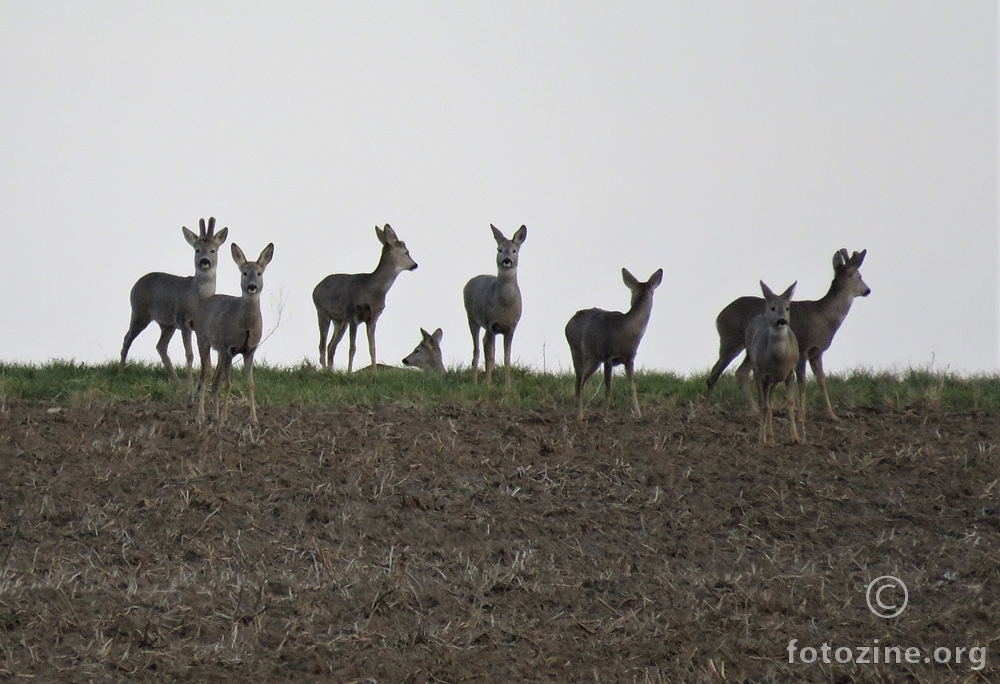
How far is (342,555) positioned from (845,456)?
4270mm

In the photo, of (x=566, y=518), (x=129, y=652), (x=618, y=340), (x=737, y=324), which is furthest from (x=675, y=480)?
(x=129, y=652)

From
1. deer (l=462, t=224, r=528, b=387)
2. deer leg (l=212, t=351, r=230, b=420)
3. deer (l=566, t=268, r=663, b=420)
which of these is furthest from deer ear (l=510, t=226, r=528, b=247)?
deer leg (l=212, t=351, r=230, b=420)

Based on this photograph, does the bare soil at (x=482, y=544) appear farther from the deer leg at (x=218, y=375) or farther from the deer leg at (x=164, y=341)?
the deer leg at (x=164, y=341)

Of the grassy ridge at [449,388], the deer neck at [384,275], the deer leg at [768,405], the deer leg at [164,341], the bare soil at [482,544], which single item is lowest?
the bare soil at [482,544]

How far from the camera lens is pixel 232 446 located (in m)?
10.6

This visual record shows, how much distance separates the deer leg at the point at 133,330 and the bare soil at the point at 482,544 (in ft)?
9.43

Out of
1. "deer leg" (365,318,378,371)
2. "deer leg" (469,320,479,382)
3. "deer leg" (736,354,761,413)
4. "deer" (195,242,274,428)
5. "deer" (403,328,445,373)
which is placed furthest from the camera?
"deer" (403,328,445,373)

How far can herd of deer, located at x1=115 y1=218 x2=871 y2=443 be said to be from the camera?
1126 centimetres

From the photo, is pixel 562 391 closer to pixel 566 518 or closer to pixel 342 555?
pixel 566 518

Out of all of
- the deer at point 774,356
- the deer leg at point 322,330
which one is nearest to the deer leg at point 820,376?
the deer at point 774,356

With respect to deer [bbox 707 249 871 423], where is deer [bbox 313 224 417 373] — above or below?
above

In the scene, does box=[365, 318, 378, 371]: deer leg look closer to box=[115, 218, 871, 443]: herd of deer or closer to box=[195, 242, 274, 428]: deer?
box=[115, 218, 871, 443]: herd of deer

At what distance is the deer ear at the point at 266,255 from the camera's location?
1173 centimetres

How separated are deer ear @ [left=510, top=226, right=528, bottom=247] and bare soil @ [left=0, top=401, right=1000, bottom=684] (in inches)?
110
